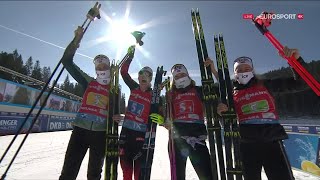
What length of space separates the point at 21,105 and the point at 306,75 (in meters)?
24.5

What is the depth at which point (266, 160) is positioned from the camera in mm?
3705

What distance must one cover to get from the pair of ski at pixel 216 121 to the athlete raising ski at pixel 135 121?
0.97 m

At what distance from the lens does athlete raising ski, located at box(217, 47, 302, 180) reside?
367cm

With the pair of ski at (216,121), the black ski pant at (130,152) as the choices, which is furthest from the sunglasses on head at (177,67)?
the black ski pant at (130,152)

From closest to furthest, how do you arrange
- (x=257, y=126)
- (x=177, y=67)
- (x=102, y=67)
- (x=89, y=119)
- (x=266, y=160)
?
→ (x=266, y=160) → (x=257, y=126) → (x=89, y=119) → (x=102, y=67) → (x=177, y=67)

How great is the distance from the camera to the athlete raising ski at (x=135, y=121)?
4.89 meters

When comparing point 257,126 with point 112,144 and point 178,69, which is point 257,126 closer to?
point 178,69

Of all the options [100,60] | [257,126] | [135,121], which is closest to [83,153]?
[135,121]

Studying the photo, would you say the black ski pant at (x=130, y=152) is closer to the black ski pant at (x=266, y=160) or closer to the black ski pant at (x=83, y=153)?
the black ski pant at (x=83, y=153)

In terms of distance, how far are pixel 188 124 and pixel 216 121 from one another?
1.55ft

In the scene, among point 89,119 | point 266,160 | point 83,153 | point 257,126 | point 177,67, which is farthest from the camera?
point 177,67

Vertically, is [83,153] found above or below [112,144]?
below

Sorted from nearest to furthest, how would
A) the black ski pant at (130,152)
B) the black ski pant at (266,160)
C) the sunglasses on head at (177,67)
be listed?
the black ski pant at (266,160), the black ski pant at (130,152), the sunglasses on head at (177,67)

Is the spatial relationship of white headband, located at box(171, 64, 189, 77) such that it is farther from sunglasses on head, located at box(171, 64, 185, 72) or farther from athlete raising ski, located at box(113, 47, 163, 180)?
athlete raising ski, located at box(113, 47, 163, 180)
